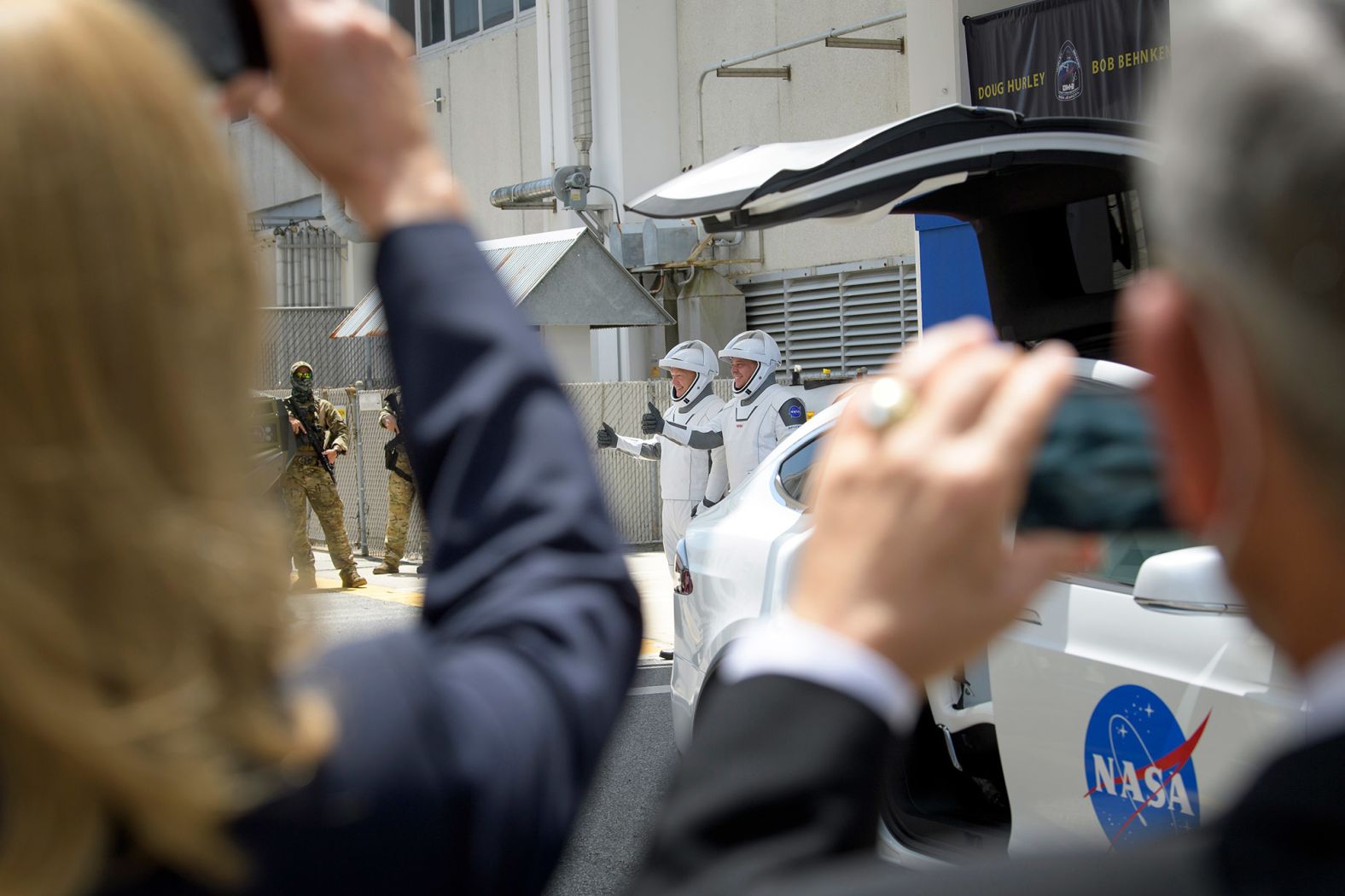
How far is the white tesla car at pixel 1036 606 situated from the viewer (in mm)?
3432

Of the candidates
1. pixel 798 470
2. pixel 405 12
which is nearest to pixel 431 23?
pixel 405 12

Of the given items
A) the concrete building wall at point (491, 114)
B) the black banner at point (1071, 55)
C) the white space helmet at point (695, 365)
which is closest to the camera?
the black banner at point (1071, 55)

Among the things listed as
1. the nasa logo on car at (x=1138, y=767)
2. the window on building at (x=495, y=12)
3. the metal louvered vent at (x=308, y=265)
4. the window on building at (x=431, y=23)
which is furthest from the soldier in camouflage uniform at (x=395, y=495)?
the metal louvered vent at (x=308, y=265)

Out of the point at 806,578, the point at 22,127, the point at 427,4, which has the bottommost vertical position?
the point at 806,578

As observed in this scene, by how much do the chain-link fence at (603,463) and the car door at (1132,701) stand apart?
1142cm

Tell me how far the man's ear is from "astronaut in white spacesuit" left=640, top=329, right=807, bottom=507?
9260 mm

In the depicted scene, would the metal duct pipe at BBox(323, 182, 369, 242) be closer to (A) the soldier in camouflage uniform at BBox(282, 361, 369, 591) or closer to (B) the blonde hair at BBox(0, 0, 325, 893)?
(B) the blonde hair at BBox(0, 0, 325, 893)

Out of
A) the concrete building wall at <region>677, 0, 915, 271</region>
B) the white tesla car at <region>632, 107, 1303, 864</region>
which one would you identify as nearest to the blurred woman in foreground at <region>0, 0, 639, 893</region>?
the white tesla car at <region>632, 107, 1303, 864</region>

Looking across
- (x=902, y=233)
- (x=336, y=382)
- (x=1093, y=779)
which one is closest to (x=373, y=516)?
(x=902, y=233)

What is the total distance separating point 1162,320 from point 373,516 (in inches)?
645

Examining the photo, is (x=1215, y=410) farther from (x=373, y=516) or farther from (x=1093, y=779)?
(x=373, y=516)

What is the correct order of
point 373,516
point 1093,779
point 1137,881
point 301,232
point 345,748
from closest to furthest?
1. point 1137,881
2. point 345,748
3. point 1093,779
4. point 373,516
5. point 301,232

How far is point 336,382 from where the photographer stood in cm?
2472

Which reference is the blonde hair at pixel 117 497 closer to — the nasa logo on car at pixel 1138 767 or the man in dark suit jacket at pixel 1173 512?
the man in dark suit jacket at pixel 1173 512
